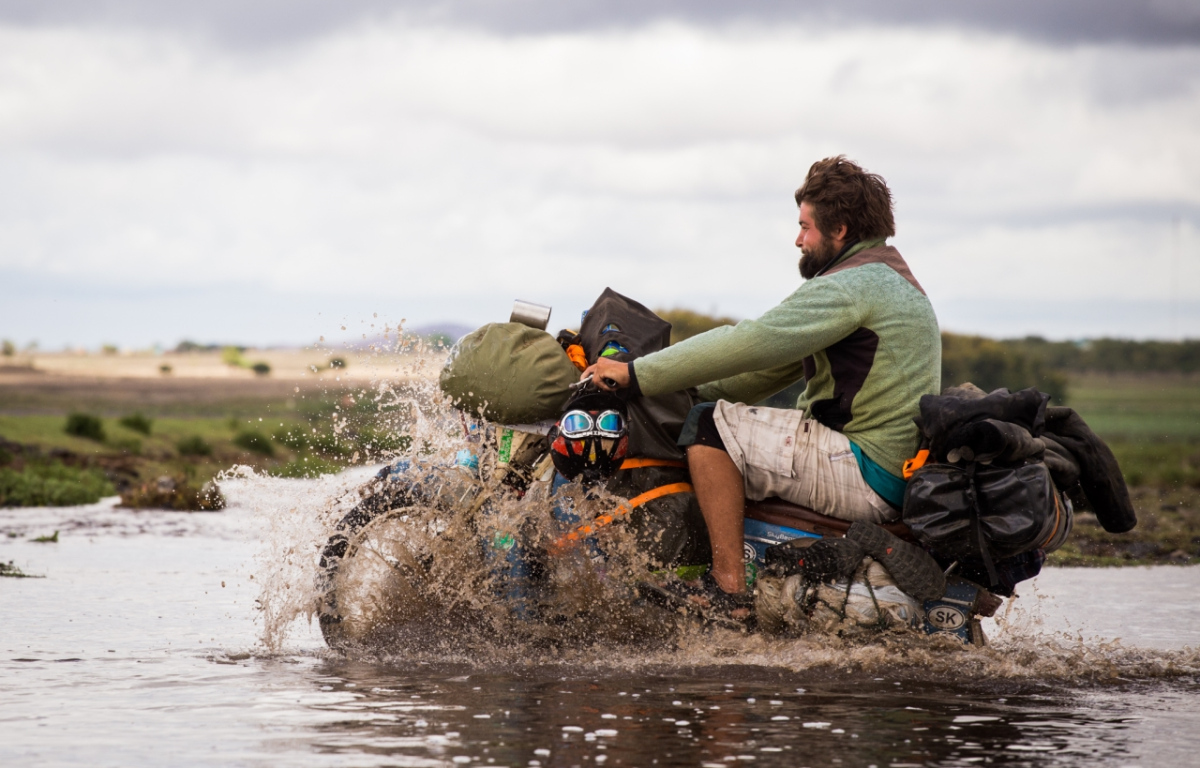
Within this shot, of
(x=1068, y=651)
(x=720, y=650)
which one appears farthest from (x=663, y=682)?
(x=1068, y=651)

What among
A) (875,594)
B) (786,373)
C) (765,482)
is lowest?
(875,594)

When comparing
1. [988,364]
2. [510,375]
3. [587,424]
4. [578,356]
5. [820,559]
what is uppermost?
[988,364]

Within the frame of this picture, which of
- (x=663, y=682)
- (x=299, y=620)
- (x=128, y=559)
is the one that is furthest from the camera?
(x=128, y=559)

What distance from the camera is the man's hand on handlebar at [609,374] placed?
567 centimetres

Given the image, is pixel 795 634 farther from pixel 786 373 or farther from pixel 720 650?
pixel 786 373

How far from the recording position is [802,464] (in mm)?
5863

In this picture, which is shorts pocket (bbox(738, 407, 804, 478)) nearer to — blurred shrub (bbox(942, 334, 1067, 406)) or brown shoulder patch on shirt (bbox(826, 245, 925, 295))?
brown shoulder patch on shirt (bbox(826, 245, 925, 295))

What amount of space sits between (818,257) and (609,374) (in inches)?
47.9

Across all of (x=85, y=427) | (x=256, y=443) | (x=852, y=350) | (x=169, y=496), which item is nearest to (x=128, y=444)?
(x=85, y=427)

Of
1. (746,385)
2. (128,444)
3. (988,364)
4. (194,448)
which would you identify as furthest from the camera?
(988,364)

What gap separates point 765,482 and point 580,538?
2.80 ft

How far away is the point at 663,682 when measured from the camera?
5.52m

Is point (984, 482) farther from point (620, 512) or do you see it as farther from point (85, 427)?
point (85, 427)

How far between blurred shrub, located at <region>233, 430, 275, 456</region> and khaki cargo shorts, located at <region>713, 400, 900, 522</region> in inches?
1017
